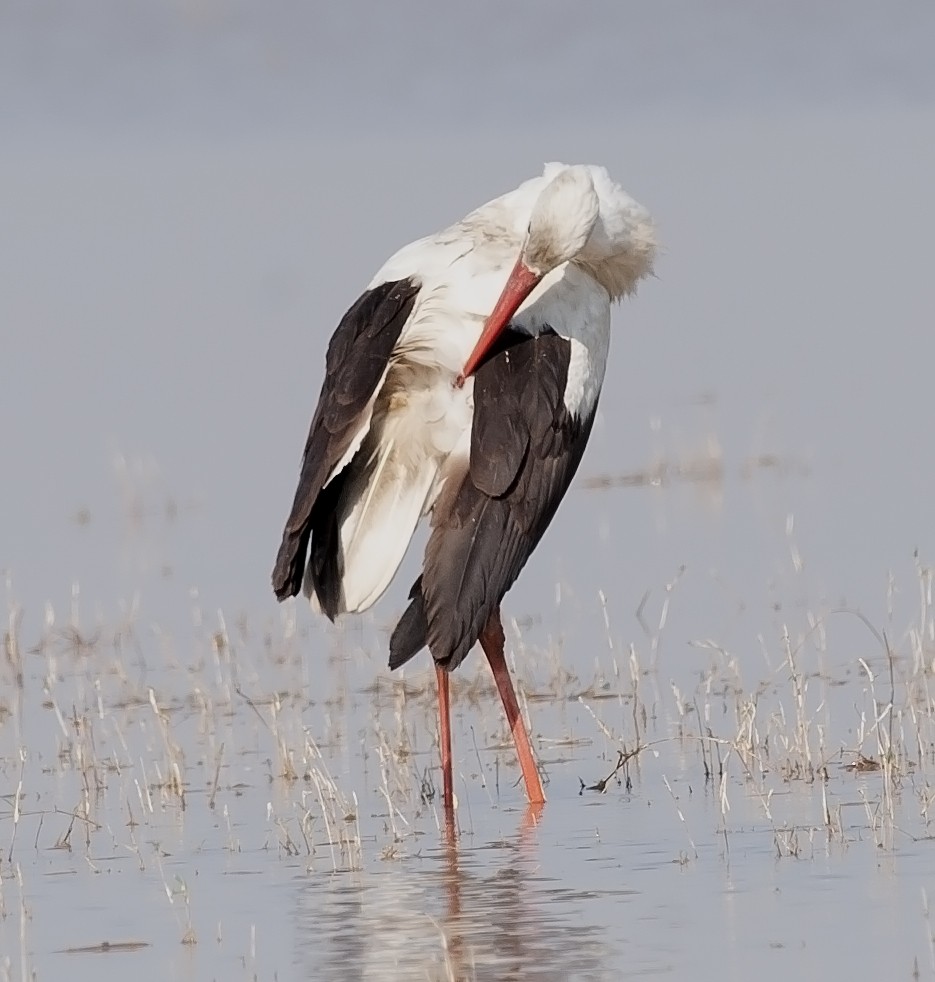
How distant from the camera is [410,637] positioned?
8.20 meters

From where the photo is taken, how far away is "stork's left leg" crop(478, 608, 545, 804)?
796cm

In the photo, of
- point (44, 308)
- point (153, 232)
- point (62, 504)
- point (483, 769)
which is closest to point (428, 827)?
point (483, 769)

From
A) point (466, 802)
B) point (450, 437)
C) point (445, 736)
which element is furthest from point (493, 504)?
point (466, 802)

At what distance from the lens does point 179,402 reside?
620 inches

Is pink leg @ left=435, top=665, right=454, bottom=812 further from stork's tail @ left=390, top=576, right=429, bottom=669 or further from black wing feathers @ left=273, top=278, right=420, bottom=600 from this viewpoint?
black wing feathers @ left=273, top=278, right=420, bottom=600

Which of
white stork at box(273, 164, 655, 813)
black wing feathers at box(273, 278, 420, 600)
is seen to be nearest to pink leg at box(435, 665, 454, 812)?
white stork at box(273, 164, 655, 813)

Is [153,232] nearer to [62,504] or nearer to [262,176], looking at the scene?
[262,176]

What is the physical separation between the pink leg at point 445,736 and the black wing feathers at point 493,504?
133 mm

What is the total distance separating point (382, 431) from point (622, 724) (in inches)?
50.3

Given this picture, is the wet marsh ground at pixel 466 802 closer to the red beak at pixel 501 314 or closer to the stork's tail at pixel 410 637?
the stork's tail at pixel 410 637

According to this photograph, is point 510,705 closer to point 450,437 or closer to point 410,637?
point 410,637

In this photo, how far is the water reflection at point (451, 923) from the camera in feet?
19.7

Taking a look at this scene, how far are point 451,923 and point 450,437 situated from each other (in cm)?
210

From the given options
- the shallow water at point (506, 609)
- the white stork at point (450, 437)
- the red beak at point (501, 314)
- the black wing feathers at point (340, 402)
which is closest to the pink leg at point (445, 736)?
the white stork at point (450, 437)
